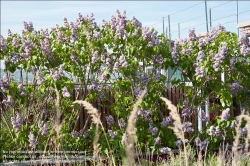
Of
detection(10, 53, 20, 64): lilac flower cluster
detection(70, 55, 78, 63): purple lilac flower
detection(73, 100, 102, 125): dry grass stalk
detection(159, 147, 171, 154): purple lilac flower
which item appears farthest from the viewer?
detection(159, 147, 171, 154): purple lilac flower

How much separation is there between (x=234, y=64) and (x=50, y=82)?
257 centimetres

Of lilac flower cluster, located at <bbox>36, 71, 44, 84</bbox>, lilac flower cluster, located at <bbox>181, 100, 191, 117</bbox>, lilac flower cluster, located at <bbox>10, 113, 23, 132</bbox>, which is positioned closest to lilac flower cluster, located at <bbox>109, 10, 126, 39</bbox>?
lilac flower cluster, located at <bbox>36, 71, 44, 84</bbox>

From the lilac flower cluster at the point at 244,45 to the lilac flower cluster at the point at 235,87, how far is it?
441mm

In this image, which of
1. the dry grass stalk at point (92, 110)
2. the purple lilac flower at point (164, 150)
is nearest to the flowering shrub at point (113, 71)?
the purple lilac flower at point (164, 150)

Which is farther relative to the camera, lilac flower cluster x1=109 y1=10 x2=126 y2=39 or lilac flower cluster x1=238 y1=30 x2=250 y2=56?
lilac flower cluster x1=238 y1=30 x2=250 y2=56

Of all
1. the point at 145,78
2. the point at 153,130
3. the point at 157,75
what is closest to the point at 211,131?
the point at 153,130

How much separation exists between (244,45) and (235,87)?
0.61m

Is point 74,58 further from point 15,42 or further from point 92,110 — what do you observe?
point 92,110

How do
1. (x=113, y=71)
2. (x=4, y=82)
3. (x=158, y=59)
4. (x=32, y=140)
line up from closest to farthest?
(x=32, y=140), (x=4, y=82), (x=113, y=71), (x=158, y=59)

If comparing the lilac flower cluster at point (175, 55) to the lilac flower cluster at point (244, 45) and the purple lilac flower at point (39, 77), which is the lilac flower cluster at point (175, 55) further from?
the purple lilac flower at point (39, 77)

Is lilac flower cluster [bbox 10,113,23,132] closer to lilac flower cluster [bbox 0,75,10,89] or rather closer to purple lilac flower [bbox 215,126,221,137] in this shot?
lilac flower cluster [bbox 0,75,10,89]

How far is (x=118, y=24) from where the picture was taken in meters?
6.38

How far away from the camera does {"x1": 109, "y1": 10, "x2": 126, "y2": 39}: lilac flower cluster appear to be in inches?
249

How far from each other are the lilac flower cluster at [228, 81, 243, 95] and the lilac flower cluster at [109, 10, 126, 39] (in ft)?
5.81
